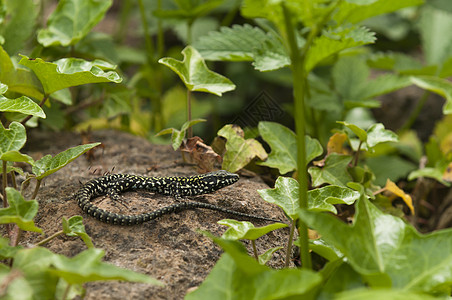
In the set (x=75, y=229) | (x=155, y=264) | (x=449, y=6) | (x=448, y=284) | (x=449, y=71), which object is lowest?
(x=155, y=264)

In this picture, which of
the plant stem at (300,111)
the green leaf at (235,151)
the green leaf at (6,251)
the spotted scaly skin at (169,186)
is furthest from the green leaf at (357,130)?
the green leaf at (6,251)

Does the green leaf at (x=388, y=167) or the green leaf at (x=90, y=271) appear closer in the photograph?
the green leaf at (x=90, y=271)

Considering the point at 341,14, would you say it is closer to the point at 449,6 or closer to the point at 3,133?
the point at 3,133

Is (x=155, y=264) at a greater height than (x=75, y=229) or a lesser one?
lesser

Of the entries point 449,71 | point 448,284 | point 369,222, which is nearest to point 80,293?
point 369,222

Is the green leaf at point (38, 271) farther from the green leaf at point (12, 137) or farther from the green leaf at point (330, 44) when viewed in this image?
the green leaf at point (330, 44)

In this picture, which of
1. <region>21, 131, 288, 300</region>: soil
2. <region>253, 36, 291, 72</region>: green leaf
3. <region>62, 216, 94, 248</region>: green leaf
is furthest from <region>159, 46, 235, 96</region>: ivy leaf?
<region>62, 216, 94, 248</region>: green leaf
